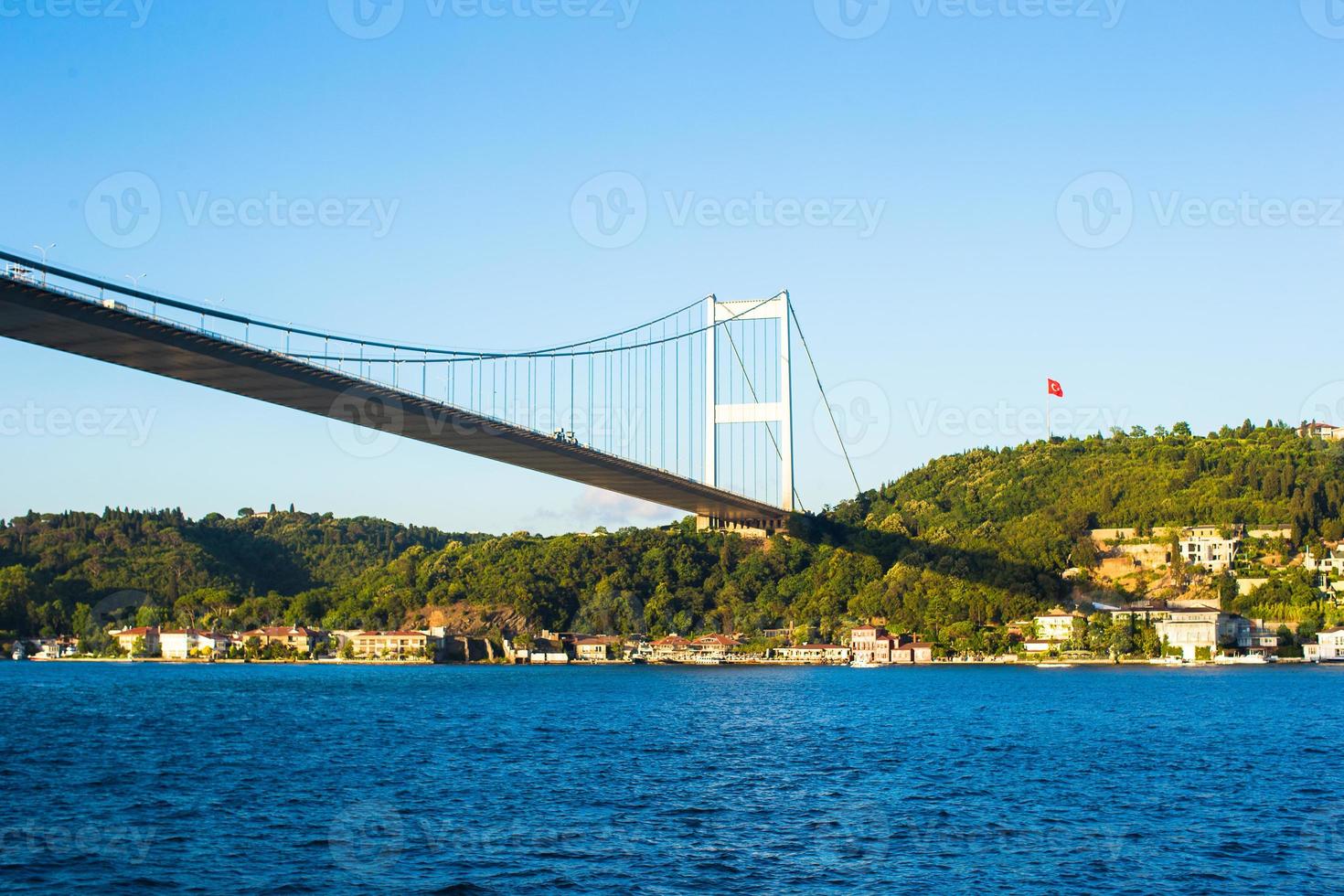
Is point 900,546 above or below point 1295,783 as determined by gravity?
above

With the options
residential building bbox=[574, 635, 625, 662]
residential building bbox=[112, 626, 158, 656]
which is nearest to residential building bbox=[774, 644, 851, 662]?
residential building bbox=[574, 635, 625, 662]

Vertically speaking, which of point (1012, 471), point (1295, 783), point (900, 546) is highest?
point (1012, 471)

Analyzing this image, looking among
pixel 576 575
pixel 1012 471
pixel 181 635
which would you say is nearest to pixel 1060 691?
pixel 576 575

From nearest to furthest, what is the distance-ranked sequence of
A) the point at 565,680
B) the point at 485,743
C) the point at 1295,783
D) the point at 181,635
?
1. the point at 1295,783
2. the point at 485,743
3. the point at 565,680
4. the point at 181,635

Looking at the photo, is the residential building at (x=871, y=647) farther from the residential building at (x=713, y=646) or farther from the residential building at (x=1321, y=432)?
the residential building at (x=1321, y=432)

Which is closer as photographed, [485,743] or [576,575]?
[485,743]

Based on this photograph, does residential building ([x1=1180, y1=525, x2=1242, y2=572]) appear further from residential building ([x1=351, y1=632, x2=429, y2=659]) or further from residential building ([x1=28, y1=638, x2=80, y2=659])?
residential building ([x1=28, y1=638, x2=80, y2=659])

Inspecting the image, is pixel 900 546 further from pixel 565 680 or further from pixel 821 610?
pixel 565 680

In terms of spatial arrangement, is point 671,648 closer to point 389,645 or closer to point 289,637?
point 389,645
